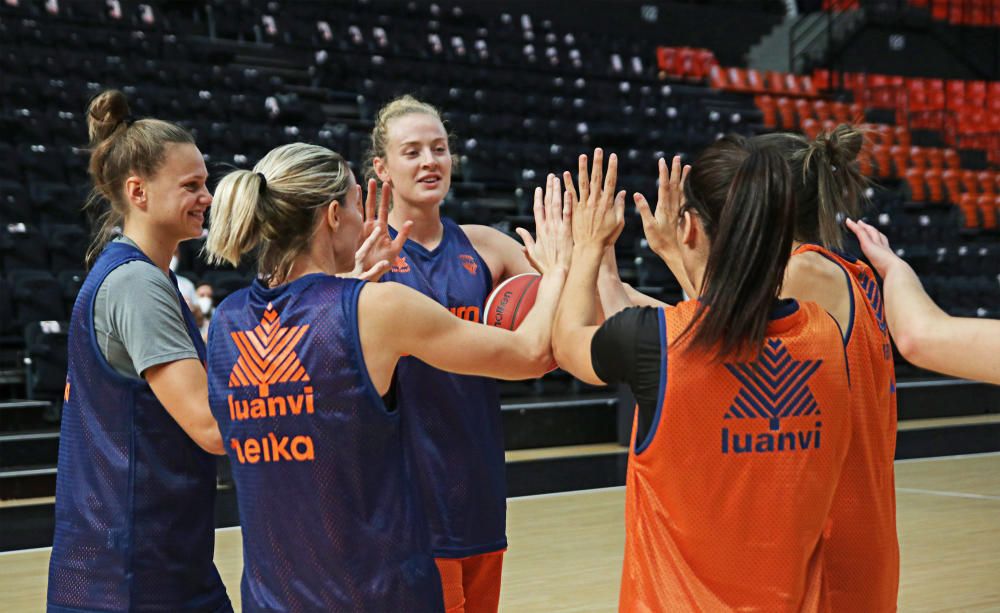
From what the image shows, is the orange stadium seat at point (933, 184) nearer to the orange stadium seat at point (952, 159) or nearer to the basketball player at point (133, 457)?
the orange stadium seat at point (952, 159)

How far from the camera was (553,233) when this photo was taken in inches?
80.7

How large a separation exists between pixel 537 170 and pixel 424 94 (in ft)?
4.86

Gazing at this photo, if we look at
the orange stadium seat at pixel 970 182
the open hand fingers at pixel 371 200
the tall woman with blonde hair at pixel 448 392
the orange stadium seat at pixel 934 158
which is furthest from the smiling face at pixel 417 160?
the orange stadium seat at pixel 934 158

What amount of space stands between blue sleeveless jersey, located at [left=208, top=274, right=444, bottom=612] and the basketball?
2.40 feet

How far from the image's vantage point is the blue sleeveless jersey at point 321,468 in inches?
72.2

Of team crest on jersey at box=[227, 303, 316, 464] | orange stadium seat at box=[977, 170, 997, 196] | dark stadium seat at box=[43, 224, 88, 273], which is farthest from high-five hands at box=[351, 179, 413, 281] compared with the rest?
orange stadium seat at box=[977, 170, 997, 196]

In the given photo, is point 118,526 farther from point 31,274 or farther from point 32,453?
point 31,274

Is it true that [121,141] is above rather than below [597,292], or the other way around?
above

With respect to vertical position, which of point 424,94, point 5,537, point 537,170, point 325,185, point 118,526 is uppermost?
point 424,94

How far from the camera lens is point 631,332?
1729 millimetres

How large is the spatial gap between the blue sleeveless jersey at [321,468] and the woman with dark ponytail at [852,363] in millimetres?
696

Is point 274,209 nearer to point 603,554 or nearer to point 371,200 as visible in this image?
point 371,200

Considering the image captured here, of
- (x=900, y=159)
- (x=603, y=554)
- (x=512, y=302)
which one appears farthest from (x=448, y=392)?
(x=900, y=159)

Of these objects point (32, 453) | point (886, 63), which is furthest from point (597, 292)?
point (886, 63)
